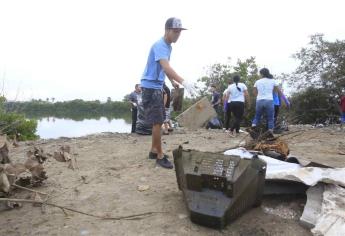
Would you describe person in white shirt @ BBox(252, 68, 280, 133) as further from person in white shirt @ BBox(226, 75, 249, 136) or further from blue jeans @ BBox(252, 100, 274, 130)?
person in white shirt @ BBox(226, 75, 249, 136)

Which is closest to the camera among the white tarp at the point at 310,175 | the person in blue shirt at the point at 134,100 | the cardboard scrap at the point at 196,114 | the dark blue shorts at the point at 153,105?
the white tarp at the point at 310,175

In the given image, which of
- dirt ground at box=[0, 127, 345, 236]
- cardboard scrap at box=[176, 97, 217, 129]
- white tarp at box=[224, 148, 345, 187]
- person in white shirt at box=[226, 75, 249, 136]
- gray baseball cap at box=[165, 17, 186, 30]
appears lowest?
dirt ground at box=[0, 127, 345, 236]

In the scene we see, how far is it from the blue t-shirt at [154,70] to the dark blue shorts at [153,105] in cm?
7

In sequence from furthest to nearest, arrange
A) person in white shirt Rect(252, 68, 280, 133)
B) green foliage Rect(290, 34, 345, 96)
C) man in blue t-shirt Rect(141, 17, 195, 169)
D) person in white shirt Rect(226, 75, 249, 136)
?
green foliage Rect(290, 34, 345, 96), person in white shirt Rect(226, 75, 249, 136), person in white shirt Rect(252, 68, 280, 133), man in blue t-shirt Rect(141, 17, 195, 169)

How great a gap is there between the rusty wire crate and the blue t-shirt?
1597mm

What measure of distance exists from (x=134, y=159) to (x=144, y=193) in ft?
5.16

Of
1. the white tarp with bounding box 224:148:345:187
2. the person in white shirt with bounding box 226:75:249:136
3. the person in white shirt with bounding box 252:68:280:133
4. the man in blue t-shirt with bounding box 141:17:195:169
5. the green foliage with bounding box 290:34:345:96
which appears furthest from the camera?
the green foliage with bounding box 290:34:345:96

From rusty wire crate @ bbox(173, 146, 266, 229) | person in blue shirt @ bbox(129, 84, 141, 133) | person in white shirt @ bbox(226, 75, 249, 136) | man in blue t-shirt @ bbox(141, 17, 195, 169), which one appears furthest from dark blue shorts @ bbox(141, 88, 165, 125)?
person in blue shirt @ bbox(129, 84, 141, 133)

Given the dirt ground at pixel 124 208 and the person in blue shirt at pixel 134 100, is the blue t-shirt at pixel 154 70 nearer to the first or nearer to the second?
the dirt ground at pixel 124 208

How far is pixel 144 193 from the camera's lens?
401cm

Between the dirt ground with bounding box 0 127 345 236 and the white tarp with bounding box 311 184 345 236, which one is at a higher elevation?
the white tarp with bounding box 311 184 345 236

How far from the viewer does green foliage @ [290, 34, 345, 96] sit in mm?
18156

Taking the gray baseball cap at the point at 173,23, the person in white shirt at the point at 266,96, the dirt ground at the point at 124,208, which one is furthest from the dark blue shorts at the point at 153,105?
the person in white shirt at the point at 266,96

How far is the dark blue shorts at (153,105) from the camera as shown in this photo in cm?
471
